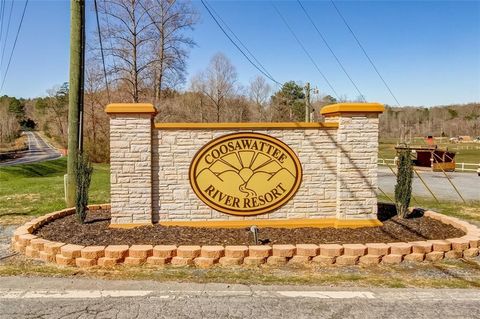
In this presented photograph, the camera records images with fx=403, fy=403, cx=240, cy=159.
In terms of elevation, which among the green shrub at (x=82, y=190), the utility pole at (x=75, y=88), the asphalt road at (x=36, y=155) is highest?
the utility pole at (x=75, y=88)

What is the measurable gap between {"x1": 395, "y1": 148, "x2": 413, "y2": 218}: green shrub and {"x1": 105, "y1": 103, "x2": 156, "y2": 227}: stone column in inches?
185

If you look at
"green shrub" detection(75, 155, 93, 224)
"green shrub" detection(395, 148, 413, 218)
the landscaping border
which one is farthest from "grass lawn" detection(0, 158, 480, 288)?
"green shrub" detection(395, 148, 413, 218)

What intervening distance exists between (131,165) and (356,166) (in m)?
3.97

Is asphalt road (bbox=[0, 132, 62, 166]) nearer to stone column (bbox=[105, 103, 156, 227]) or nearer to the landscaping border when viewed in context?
stone column (bbox=[105, 103, 156, 227])

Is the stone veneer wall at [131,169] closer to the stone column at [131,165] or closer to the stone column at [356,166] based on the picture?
the stone column at [131,165]

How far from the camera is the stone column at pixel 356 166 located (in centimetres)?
718

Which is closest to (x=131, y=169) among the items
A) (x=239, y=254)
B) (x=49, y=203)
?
(x=239, y=254)

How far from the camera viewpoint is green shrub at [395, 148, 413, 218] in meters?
7.70

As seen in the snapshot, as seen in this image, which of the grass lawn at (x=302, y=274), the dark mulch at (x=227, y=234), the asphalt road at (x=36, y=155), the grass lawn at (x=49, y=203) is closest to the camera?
the grass lawn at (x=302, y=274)

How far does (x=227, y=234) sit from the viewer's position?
6625 mm

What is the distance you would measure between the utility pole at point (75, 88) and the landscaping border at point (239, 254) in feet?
9.64

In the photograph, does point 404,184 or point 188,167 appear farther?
point 404,184

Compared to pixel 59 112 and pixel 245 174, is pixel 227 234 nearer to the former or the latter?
pixel 245 174

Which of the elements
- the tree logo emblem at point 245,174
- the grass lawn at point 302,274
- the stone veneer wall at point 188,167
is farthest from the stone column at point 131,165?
the grass lawn at point 302,274
